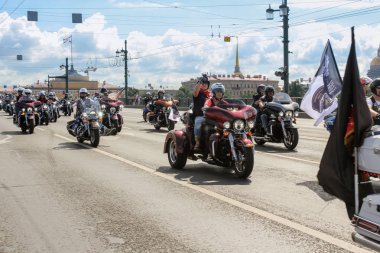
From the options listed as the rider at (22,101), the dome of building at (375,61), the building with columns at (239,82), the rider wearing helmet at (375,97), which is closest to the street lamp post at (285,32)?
the rider at (22,101)

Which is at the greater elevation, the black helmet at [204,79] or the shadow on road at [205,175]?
the black helmet at [204,79]

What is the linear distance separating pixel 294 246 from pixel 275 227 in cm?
66

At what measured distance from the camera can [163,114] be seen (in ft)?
66.2

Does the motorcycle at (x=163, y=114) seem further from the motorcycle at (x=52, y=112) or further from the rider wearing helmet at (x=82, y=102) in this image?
the motorcycle at (x=52, y=112)

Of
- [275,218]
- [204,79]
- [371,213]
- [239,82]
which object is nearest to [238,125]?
[204,79]

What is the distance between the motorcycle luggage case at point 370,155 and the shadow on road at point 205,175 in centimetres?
424

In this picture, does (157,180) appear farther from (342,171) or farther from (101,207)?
(342,171)

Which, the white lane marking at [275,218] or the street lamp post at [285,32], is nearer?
the white lane marking at [275,218]

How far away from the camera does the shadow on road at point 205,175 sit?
8.12 metres

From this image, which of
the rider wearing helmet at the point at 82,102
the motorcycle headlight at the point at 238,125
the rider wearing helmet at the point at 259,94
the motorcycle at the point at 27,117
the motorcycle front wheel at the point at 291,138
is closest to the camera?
the motorcycle headlight at the point at 238,125

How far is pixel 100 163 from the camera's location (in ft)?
34.7

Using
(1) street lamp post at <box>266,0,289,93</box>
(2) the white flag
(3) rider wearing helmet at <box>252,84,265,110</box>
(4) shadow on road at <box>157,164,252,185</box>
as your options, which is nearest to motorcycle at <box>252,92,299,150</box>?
(3) rider wearing helmet at <box>252,84,265,110</box>

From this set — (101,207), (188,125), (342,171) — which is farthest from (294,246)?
(188,125)

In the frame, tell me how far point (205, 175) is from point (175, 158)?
3.27ft
